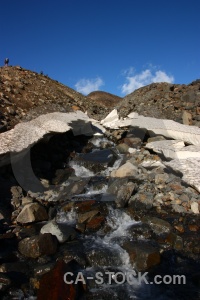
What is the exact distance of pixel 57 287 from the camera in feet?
13.9

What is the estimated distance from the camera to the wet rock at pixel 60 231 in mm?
5930

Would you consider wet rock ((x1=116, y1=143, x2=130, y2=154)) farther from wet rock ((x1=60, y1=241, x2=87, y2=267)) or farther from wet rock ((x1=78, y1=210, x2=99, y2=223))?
wet rock ((x1=60, y1=241, x2=87, y2=267))

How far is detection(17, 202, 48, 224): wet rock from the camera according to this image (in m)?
6.64

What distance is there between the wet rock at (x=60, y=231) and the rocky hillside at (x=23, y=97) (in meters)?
4.05

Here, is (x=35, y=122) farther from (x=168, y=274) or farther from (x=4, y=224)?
(x=168, y=274)

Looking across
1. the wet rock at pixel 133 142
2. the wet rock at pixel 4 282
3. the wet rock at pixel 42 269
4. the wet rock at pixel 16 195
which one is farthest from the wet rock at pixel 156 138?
the wet rock at pixel 4 282

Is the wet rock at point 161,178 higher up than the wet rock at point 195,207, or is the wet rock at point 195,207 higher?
the wet rock at point 161,178

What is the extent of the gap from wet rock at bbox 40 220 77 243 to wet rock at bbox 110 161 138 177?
2928mm

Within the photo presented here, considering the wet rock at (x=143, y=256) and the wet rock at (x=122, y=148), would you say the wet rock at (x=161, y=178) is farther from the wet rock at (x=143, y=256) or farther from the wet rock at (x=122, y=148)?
the wet rock at (x=122, y=148)

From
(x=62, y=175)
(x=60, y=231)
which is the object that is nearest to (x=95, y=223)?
(x=60, y=231)

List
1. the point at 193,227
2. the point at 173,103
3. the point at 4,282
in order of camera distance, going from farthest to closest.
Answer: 1. the point at 173,103
2. the point at 193,227
3. the point at 4,282

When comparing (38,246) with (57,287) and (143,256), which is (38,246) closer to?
(57,287)

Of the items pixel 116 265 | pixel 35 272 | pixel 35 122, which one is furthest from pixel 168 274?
pixel 35 122

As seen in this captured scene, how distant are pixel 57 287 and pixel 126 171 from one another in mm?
4837
